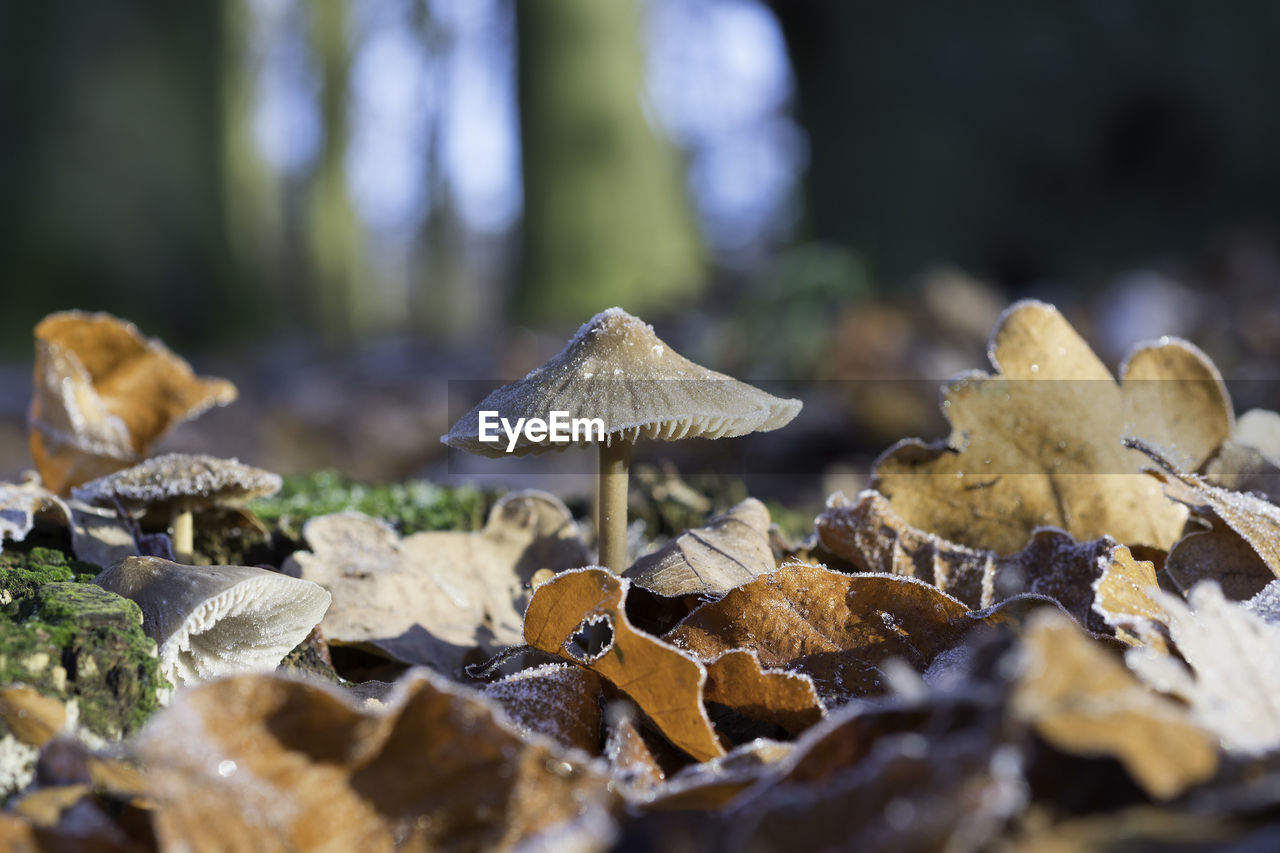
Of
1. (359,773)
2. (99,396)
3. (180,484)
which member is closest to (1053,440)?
(359,773)

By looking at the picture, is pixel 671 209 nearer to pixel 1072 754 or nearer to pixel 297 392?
pixel 297 392

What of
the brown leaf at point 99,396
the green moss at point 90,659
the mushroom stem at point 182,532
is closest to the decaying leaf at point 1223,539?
the green moss at point 90,659

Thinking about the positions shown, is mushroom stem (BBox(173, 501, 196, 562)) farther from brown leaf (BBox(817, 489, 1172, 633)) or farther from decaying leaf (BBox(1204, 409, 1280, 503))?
decaying leaf (BBox(1204, 409, 1280, 503))

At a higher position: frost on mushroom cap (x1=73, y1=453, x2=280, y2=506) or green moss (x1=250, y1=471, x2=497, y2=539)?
frost on mushroom cap (x1=73, y1=453, x2=280, y2=506)

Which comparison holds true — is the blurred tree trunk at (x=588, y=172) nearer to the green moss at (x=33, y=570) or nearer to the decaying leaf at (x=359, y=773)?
the green moss at (x=33, y=570)

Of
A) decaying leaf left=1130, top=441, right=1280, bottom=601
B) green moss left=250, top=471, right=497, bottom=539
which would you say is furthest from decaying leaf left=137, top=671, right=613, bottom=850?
green moss left=250, top=471, right=497, bottom=539

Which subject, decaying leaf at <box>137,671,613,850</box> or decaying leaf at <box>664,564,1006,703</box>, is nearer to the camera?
decaying leaf at <box>137,671,613,850</box>
